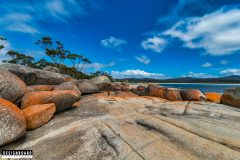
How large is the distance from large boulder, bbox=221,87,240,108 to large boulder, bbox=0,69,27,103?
1170 centimetres

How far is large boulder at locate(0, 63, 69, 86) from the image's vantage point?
13427 millimetres

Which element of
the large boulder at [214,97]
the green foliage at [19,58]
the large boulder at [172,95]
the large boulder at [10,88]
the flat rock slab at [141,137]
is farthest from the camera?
the green foliage at [19,58]

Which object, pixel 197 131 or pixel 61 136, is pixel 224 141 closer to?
pixel 197 131

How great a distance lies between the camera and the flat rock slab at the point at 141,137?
487 cm

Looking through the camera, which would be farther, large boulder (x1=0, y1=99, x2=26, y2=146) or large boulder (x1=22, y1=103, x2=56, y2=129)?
large boulder (x1=22, y1=103, x2=56, y2=129)

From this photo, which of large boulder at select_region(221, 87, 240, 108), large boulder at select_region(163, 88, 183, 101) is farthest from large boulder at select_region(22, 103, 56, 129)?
large boulder at select_region(221, 87, 240, 108)

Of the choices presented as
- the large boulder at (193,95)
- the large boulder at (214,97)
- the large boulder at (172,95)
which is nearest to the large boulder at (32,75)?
the large boulder at (172,95)

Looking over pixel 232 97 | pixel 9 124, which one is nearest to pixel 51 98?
pixel 9 124

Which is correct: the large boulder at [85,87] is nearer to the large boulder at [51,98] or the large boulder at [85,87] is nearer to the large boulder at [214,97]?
the large boulder at [51,98]

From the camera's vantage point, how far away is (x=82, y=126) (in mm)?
6734

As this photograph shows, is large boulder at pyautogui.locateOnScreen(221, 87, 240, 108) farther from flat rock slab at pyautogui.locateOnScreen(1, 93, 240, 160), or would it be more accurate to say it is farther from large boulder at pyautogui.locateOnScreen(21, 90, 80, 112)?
large boulder at pyautogui.locateOnScreen(21, 90, 80, 112)

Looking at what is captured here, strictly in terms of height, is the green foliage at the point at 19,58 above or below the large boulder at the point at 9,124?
above

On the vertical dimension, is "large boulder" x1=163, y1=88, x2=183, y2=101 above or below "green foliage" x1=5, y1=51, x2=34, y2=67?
below

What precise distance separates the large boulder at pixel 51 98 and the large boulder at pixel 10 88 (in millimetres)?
339
